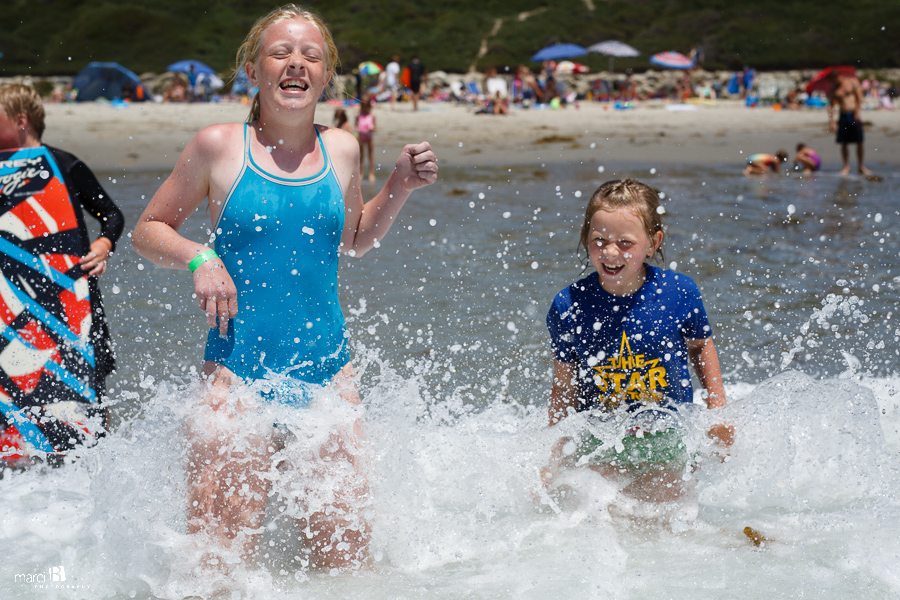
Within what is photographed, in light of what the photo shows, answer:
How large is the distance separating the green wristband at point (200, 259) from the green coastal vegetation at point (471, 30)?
36.2m

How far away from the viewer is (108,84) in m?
25.2

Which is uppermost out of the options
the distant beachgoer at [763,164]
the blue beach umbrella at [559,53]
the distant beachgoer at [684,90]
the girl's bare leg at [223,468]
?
the blue beach umbrella at [559,53]

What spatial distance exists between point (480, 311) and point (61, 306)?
270 centimetres

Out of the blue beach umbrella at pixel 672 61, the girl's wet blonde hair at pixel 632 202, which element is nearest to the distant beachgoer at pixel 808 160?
the girl's wet blonde hair at pixel 632 202

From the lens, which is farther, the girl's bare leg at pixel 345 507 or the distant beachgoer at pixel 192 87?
the distant beachgoer at pixel 192 87

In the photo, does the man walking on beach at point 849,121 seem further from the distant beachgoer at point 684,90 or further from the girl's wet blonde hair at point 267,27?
the distant beachgoer at point 684,90

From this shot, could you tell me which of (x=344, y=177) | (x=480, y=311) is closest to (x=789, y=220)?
(x=480, y=311)

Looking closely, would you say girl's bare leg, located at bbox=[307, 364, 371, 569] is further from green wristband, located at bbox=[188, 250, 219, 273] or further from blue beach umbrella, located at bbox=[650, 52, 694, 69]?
blue beach umbrella, located at bbox=[650, 52, 694, 69]

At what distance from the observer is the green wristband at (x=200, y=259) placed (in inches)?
93.6

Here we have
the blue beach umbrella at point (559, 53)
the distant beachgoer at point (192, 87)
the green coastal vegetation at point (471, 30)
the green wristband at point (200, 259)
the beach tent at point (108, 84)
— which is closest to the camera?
the green wristband at point (200, 259)

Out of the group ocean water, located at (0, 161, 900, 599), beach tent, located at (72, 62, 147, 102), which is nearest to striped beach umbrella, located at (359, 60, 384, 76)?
beach tent, located at (72, 62, 147, 102)

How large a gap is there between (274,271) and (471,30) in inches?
1853

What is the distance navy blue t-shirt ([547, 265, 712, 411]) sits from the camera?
288cm

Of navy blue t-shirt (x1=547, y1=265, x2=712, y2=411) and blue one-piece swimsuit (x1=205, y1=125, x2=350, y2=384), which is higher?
blue one-piece swimsuit (x1=205, y1=125, x2=350, y2=384)
